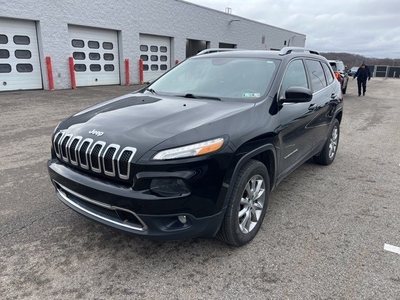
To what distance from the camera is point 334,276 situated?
2.53 meters

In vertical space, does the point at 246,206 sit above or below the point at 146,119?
below

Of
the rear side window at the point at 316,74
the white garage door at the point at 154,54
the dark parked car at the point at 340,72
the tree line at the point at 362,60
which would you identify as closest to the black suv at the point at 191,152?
the rear side window at the point at 316,74

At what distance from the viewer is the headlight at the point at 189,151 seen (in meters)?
2.32

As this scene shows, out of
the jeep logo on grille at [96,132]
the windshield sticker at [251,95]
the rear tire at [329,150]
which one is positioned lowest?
the rear tire at [329,150]

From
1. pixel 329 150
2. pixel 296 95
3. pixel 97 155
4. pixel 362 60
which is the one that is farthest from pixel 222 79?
pixel 362 60

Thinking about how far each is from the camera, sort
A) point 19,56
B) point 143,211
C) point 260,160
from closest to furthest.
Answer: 1. point 143,211
2. point 260,160
3. point 19,56

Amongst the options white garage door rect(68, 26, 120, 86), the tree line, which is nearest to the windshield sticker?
white garage door rect(68, 26, 120, 86)

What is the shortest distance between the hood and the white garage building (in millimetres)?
12039

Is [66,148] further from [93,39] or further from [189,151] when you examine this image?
[93,39]

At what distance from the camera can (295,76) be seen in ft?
12.6

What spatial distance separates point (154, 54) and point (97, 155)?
18305 mm

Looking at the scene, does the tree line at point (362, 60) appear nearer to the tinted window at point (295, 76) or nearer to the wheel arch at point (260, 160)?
the tinted window at point (295, 76)

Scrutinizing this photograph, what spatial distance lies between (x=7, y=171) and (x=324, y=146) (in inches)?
190

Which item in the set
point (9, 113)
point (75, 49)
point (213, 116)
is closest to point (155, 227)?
point (213, 116)
